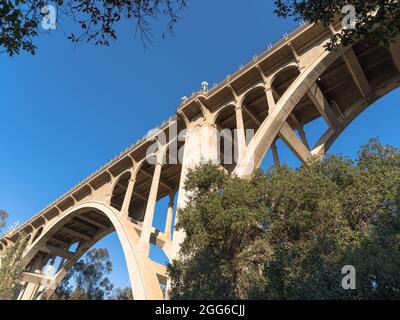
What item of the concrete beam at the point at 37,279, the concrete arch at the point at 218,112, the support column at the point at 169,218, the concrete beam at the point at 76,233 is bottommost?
the concrete beam at the point at 37,279

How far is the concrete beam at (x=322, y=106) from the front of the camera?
2080 centimetres

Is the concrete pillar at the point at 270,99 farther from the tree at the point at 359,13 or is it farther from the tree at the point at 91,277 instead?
the tree at the point at 91,277

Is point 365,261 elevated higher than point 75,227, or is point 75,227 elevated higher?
point 75,227

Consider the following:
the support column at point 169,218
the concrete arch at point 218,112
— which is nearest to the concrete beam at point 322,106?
the concrete arch at point 218,112

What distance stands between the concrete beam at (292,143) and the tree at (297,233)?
6.86 m

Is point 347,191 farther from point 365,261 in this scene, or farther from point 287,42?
point 287,42

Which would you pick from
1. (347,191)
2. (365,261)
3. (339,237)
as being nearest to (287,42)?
(347,191)

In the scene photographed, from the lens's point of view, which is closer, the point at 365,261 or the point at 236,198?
the point at 365,261

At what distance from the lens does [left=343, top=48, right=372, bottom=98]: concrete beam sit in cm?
1959

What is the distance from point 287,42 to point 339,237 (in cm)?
1467

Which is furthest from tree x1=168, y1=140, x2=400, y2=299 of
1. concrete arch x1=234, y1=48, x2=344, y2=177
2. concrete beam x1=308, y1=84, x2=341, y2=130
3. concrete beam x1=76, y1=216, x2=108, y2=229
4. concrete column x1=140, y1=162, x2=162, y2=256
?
concrete beam x1=76, y1=216, x2=108, y2=229
